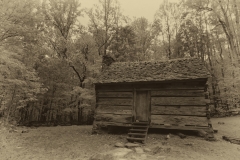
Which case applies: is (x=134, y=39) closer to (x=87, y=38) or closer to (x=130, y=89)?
(x=87, y=38)

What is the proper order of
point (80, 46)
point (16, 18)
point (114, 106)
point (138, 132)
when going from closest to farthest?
point (138, 132) → point (114, 106) → point (16, 18) → point (80, 46)

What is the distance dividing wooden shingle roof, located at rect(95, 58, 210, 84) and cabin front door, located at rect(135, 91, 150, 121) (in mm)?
1112

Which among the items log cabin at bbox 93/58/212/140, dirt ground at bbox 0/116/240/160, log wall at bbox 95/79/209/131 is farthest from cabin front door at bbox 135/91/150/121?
dirt ground at bbox 0/116/240/160

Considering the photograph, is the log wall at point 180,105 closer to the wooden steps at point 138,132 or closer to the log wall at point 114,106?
the wooden steps at point 138,132

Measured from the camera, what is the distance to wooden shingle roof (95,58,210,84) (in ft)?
33.1

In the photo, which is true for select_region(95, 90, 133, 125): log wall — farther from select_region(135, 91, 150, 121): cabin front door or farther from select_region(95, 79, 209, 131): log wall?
select_region(135, 91, 150, 121): cabin front door

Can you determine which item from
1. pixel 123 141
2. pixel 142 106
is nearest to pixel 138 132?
pixel 123 141

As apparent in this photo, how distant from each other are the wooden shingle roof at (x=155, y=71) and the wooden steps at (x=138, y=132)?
2.82 meters

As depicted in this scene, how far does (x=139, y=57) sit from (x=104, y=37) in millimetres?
5251

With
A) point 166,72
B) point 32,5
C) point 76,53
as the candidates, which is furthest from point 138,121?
point 32,5

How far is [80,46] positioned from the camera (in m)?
19.1

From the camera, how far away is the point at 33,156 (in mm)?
7664

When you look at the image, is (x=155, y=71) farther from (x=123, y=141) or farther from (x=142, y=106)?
(x=123, y=141)

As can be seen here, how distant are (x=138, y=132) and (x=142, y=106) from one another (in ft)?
5.94
